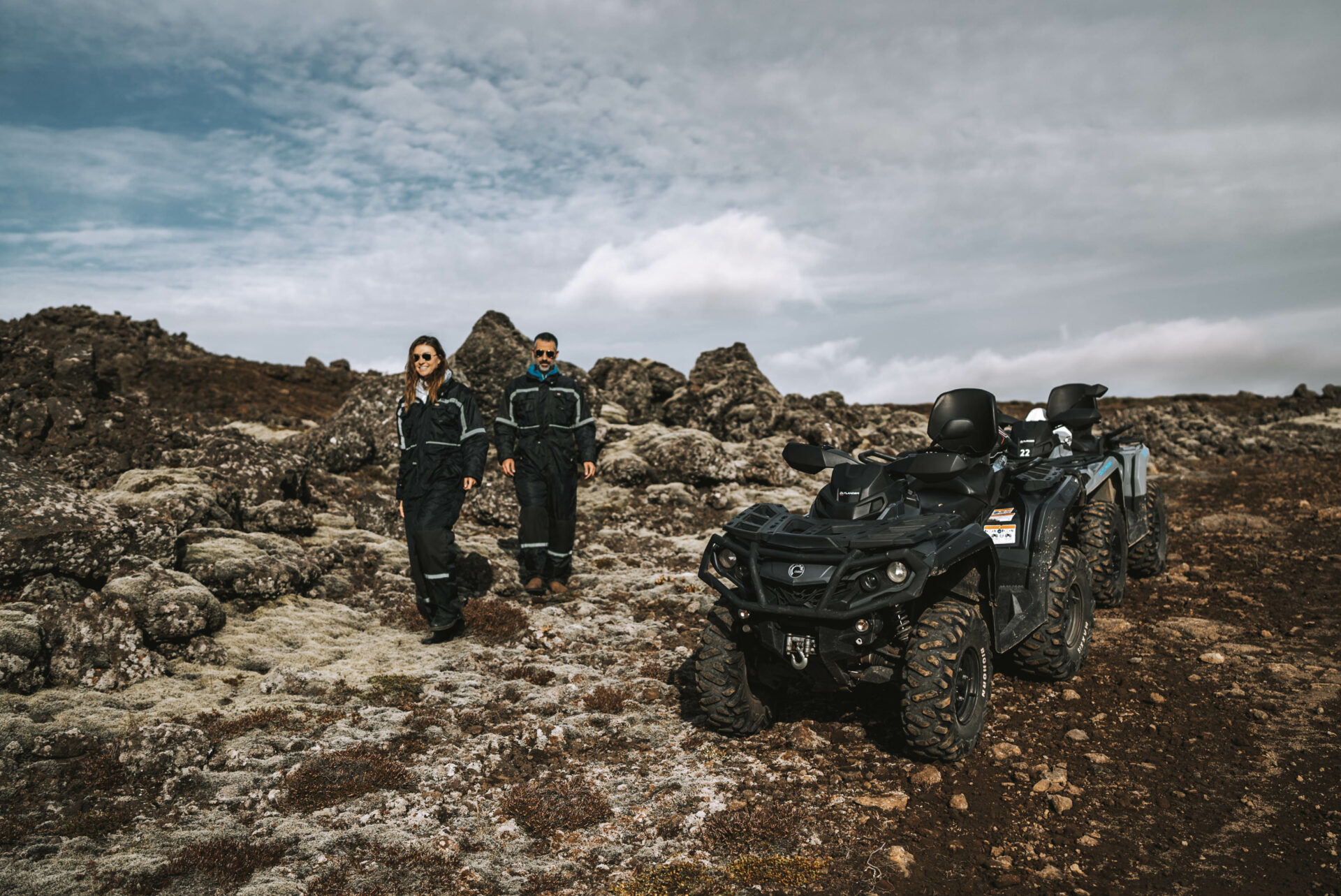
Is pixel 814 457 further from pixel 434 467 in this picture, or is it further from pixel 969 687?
pixel 434 467

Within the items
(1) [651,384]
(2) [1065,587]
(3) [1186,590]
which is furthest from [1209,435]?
(2) [1065,587]

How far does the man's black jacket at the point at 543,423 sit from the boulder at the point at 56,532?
3176 mm

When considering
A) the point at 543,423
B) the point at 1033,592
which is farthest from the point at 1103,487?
the point at 543,423

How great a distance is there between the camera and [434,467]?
647 cm

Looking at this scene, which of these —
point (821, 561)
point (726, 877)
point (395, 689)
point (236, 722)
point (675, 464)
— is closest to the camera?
point (726, 877)

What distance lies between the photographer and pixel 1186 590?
26.0 feet

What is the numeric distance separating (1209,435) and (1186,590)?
20.2 m

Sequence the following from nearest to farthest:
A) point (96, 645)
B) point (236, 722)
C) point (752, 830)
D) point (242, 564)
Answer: point (752, 830) < point (236, 722) < point (96, 645) < point (242, 564)

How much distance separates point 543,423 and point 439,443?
1448mm

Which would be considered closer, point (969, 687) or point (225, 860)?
point (225, 860)

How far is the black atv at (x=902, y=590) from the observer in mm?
4008

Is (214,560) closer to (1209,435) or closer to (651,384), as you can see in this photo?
(651,384)

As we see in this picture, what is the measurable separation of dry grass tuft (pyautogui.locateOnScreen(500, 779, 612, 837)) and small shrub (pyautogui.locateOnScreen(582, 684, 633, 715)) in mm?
1009

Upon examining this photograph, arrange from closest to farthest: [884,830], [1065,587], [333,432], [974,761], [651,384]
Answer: [884,830]
[974,761]
[1065,587]
[333,432]
[651,384]
